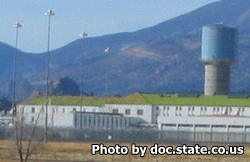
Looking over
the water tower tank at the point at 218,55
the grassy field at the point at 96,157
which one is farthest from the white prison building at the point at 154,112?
the grassy field at the point at 96,157

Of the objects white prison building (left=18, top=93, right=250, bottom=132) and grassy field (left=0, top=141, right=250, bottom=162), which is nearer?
grassy field (left=0, top=141, right=250, bottom=162)

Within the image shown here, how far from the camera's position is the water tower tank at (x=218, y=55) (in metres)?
158

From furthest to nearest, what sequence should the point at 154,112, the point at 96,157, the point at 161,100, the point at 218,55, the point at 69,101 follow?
the point at 218,55
the point at 69,101
the point at 161,100
the point at 154,112
the point at 96,157

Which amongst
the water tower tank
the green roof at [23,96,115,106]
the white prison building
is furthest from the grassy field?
the water tower tank

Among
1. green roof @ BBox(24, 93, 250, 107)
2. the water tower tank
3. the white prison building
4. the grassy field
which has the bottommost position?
the grassy field

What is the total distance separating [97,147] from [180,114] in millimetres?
86295

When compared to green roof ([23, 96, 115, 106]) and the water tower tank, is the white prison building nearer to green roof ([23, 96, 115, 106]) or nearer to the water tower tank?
green roof ([23, 96, 115, 106])

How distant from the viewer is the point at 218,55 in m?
163

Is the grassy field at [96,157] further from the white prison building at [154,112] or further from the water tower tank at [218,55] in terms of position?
the water tower tank at [218,55]

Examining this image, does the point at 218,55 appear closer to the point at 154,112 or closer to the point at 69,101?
the point at 154,112

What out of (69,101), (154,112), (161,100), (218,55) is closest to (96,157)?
(154,112)

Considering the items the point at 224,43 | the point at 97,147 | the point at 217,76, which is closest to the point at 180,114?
the point at 217,76

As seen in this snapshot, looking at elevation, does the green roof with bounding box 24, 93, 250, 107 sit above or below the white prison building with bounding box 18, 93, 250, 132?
above

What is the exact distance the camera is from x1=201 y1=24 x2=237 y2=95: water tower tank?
15762 centimetres
